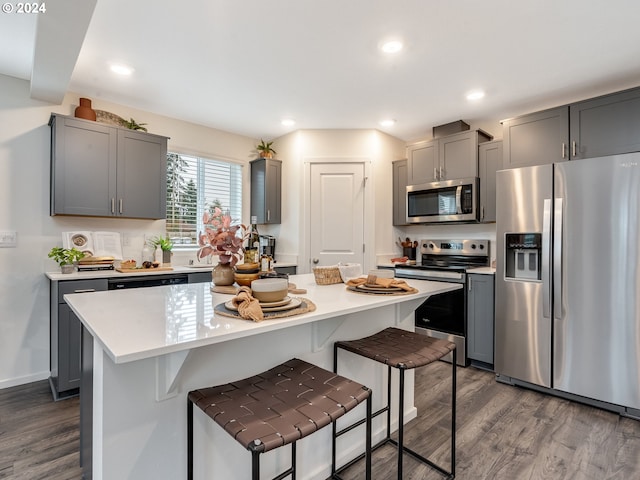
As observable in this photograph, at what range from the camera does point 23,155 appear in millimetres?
2801

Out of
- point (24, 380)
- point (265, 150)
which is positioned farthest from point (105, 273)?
point (265, 150)

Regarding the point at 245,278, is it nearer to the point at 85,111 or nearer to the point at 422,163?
the point at 85,111

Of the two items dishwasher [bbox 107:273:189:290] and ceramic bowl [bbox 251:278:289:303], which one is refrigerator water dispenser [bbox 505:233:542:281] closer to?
ceramic bowl [bbox 251:278:289:303]

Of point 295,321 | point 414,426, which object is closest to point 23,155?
point 295,321

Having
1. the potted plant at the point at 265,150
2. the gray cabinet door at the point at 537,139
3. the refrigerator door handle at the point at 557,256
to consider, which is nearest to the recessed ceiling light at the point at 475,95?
the gray cabinet door at the point at 537,139

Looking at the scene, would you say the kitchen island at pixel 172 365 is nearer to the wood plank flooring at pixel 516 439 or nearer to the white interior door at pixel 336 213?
the wood plank flooring at pixel 516 439

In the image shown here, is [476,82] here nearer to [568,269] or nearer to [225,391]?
[568,269]

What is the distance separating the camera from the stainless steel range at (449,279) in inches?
129

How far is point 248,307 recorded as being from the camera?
1143mm

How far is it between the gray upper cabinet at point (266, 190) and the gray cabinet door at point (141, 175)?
1184 mm

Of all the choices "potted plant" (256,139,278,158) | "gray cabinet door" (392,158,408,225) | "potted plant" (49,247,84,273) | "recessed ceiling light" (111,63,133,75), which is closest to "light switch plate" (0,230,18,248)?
"potted plant" (49,247,84,273)

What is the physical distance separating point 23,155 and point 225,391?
299cm

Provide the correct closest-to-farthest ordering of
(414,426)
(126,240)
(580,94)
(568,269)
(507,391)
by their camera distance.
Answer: (414,426)
(568,269)
(507,391)
(580,94)
(126,240)

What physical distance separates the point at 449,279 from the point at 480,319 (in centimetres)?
46
